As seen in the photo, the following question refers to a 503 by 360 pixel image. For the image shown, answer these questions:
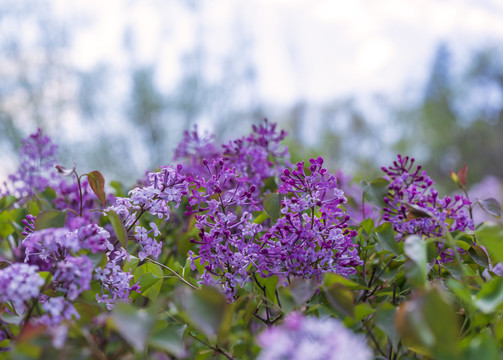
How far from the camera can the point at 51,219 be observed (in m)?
0.59

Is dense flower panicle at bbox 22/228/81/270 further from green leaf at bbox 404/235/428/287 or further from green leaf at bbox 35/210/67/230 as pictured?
green leaf at bbox 404/235/428/287

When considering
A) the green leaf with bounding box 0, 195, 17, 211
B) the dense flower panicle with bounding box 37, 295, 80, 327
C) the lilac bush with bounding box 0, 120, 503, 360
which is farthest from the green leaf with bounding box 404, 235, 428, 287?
the green leaf with bounding box 0, 195, 17, 211

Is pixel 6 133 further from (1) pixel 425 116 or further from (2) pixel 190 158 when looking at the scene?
(1) pixel 425 116

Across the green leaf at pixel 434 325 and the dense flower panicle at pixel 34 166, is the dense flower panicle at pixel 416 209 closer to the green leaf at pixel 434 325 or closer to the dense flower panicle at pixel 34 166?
the green leaf at pixel 434 325

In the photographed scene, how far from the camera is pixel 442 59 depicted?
1309 cm

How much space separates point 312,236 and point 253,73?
8.48m

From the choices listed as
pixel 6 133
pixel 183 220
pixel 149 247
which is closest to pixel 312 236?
pixel 149 247

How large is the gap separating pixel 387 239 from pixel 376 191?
132 mm

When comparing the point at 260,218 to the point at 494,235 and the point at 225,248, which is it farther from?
the point at 494,235

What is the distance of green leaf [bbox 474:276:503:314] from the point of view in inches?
16.1

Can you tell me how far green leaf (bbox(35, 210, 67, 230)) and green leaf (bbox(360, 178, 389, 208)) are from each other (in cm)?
44

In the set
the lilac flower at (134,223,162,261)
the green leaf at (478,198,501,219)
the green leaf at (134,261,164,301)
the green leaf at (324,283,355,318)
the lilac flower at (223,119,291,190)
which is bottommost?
the green leaf at (324,283,355,318)

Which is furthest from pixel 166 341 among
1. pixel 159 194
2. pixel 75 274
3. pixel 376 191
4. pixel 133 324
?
pixel 376 191

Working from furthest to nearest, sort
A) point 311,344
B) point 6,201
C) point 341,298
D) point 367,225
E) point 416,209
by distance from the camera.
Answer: point 6,201 < point 367,225 < point 416,209 < point 341,298 < point 311,344
